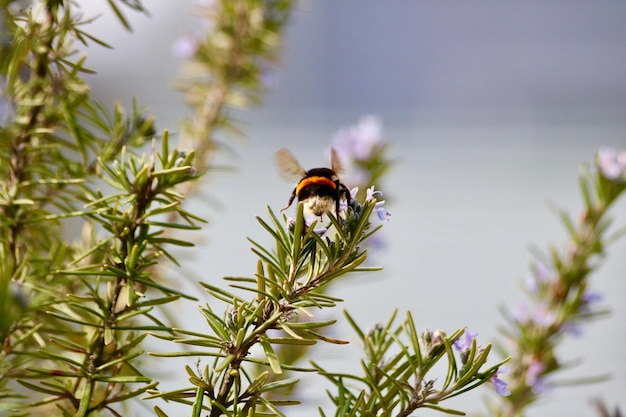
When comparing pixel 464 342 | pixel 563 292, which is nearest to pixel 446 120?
pixel 563 292

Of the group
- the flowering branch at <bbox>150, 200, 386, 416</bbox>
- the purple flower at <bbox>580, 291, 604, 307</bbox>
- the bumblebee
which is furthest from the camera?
the purple flower at <bbox>580, 291, 604, 307</bbox>

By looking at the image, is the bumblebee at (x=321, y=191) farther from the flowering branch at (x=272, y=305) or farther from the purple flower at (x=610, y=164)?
the purple flower at (x=610, y=164)

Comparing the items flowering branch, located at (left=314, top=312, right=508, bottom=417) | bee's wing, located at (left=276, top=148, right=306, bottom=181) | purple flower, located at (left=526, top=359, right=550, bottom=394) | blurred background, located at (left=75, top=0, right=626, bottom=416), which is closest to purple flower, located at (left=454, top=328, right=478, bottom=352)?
flowering branch, located at (left=314, top=312, right=508, bottom=417)

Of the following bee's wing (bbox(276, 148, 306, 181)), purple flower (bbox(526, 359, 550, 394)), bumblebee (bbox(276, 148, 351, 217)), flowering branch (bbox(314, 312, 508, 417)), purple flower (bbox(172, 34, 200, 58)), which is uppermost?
purple flower (bbox(172, 34, 200, 58))

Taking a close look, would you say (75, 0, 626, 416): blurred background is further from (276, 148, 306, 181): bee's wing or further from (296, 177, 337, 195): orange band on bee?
(296, 177, 337, 195): orange band on bee

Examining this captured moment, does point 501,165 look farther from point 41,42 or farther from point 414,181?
point 41,42

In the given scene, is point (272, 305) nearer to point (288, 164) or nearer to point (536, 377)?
point (288, 164)

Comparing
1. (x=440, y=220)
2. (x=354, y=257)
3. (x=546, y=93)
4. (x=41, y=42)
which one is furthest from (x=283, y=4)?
(x=546, y=93)

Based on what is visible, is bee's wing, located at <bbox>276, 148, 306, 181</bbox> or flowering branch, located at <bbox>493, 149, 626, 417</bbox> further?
flowering branch, located at <bbox>493, 149, 626, 417</bbox>

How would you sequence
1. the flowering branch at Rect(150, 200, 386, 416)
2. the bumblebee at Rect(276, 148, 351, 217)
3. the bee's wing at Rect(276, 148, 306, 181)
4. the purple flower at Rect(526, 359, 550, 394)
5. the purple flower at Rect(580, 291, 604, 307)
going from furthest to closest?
the purple flower at Rect(580, 291, 604, 307) → the purple flower at Rect(526, 359, 550, 394) → the bee's wing at Rect(276, 148, 306, 181) → the bumblebee at Rect(276, 148, 351, 217) → the flowering branch at Rect(150, 200, 386, 416)
